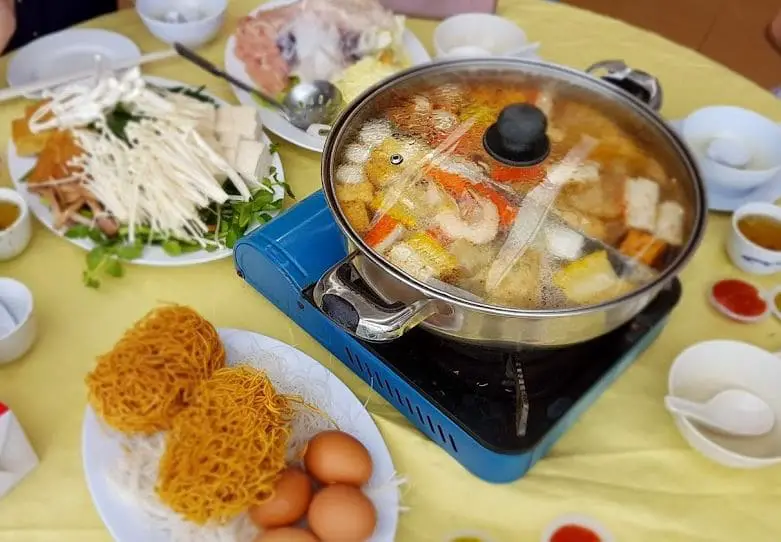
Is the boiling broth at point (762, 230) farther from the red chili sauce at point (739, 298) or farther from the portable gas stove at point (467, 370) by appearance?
the portable gas stove at point (467, 370)

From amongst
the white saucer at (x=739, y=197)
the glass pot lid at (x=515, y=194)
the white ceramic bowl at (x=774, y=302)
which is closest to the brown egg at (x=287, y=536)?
the glass pot lid at (x=515, y=194)

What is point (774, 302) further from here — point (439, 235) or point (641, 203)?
point (439, 235)

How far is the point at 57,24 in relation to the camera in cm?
230

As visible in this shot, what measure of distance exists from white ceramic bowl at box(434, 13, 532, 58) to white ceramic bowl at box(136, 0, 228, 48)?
583 millimetres

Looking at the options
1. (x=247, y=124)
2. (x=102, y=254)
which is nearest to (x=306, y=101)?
(x=247, y=124)

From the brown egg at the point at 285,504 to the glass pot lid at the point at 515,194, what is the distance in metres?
0.35

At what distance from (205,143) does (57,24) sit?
3.63 ft

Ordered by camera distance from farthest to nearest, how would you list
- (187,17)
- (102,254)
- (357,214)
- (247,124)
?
→ (187,17), (247,124), (102,254), (357,214)

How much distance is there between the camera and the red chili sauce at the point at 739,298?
1489 millimetres

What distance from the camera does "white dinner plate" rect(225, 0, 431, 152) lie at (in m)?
1.71

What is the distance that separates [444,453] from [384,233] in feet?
1.34

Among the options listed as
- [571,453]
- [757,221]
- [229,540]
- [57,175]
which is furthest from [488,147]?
[57,175]

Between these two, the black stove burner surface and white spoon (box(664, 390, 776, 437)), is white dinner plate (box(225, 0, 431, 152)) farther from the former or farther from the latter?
white spoon (box(664, 390, 776, 437))

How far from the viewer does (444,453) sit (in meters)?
1.25
